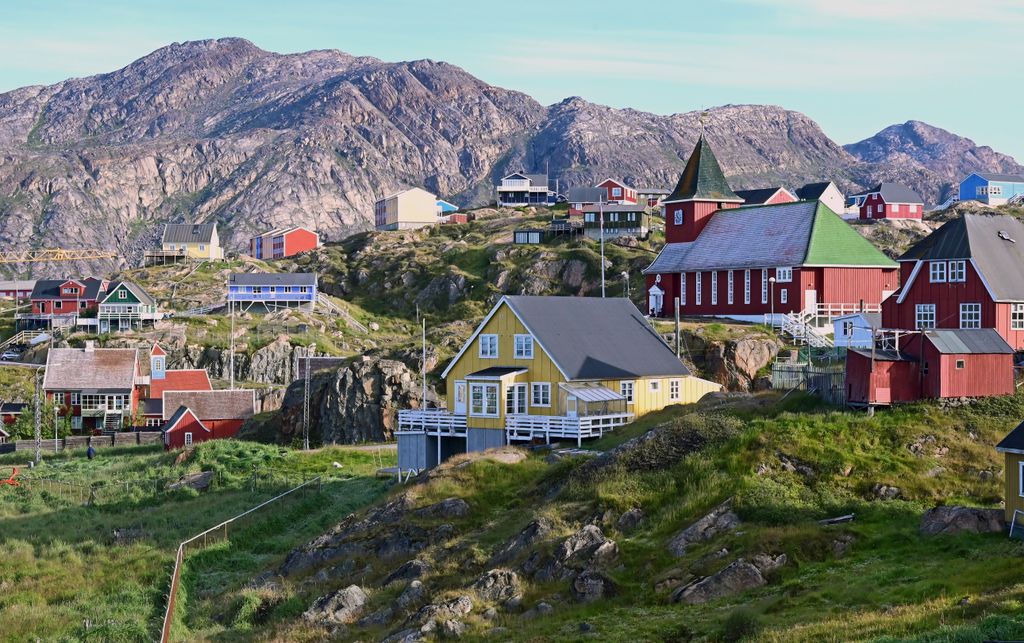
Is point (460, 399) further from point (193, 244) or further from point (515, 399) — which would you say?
point (193, 244)

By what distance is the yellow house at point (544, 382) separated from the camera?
52.0 m

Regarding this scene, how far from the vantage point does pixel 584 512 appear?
3738 cm

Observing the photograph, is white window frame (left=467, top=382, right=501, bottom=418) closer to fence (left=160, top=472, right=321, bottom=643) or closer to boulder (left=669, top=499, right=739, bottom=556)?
fence (left=160, top=472, right=321, bottom=643)

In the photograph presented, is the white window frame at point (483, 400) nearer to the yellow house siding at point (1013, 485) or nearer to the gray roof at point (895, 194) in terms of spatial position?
the yellow house siding at point (1013, 485)

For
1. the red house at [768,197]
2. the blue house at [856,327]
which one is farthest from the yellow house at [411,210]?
the blue house at [856,327]

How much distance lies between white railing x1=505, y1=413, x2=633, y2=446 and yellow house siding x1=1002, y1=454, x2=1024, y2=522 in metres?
21.3

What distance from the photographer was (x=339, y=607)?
117 feet

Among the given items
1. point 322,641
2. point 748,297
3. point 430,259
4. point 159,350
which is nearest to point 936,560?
point 322,641

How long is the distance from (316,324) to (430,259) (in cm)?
1949

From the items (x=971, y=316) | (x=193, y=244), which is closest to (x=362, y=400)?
(x=971, y=316)

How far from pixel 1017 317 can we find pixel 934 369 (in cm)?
1537

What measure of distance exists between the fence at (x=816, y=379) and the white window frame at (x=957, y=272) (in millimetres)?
9046

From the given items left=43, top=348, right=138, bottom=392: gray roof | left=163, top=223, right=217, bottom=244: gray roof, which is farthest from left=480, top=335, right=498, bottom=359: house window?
left=163, top=223, right=217, bottom=244: gray roof

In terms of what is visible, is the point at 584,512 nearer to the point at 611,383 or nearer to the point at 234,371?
the point at 611,383
